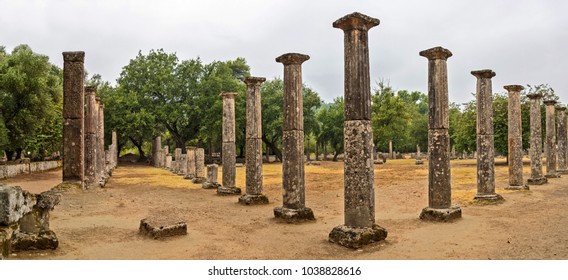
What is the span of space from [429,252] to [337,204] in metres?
6.21

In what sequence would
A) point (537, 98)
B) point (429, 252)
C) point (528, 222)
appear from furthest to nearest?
1. point (537, 98)
2. point (528, 222)
3. point (429, 252)

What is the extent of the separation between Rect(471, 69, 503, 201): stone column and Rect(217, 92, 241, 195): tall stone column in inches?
350

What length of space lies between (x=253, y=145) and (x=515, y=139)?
33.4 feet

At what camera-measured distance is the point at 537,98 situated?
17.5 m

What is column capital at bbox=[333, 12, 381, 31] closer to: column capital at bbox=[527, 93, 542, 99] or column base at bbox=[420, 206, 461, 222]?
column base at bbox=[420, 206, 461, 222]

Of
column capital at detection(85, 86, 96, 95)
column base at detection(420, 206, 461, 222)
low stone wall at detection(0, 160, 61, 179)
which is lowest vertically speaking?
column base at detection(420, 206, 461, 222)

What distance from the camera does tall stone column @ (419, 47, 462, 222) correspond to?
402 inches

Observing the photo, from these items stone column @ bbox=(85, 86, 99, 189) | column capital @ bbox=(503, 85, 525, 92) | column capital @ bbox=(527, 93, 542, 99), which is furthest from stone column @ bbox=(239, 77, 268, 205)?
column capital @ bbox=(527, 93, 542, 99)

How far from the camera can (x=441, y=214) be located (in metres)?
9.70

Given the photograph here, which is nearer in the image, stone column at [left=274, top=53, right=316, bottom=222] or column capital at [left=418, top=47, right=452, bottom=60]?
stone column at [left=274, top=53, right=316, bottom=222]

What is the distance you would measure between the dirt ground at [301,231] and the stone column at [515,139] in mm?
883

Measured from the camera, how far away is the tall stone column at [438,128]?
10.2m

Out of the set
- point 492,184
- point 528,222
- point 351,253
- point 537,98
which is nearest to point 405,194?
point 492,184

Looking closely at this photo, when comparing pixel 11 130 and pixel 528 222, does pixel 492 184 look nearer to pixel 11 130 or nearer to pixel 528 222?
pixel 528 222
